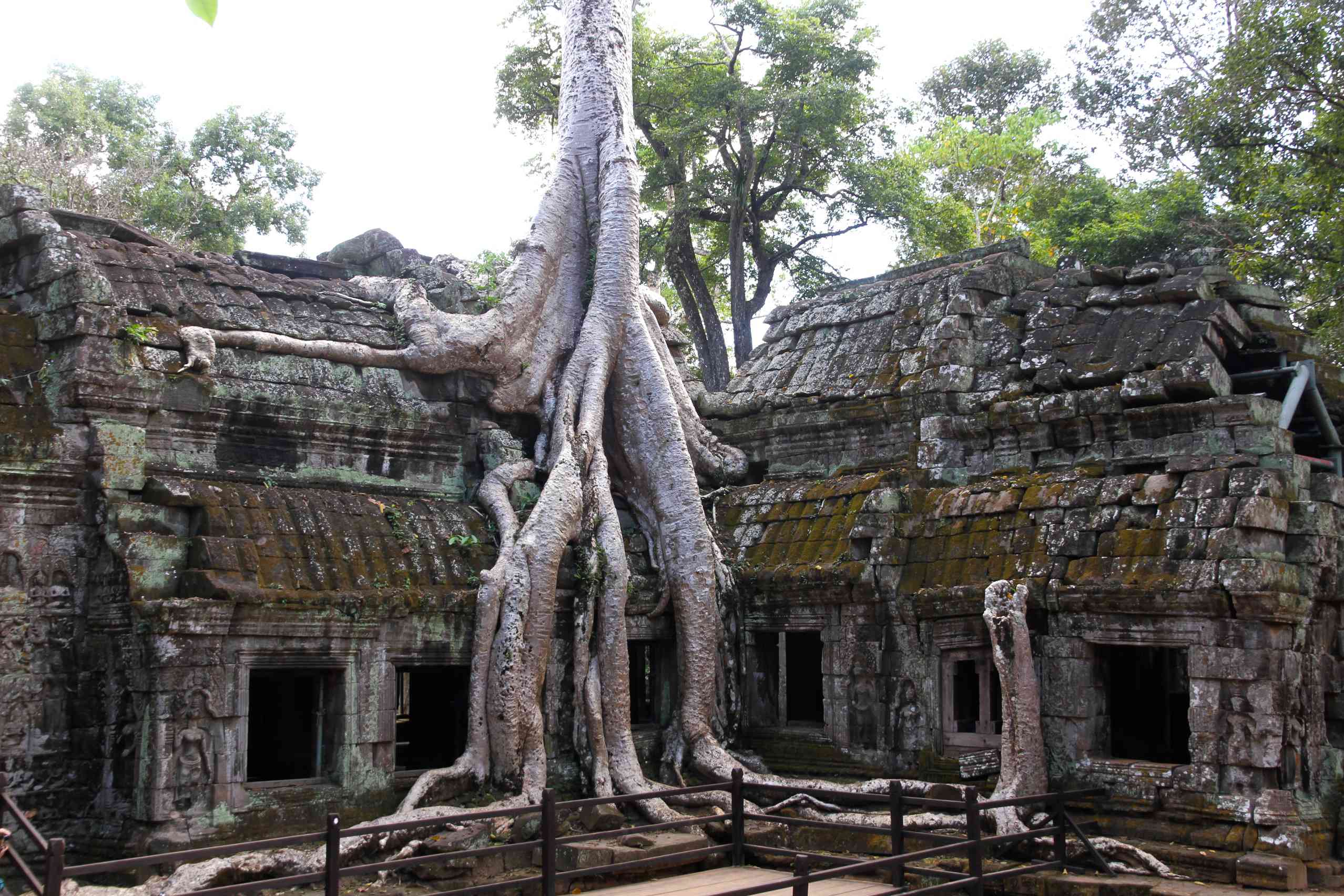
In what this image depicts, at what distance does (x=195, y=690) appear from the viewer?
8844 millimetres

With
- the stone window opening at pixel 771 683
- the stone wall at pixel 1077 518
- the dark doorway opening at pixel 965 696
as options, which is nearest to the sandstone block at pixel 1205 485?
the stone wall at pixel 1077 518

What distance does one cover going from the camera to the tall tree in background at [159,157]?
2277 cm

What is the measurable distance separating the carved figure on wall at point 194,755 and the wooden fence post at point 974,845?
4777 mm

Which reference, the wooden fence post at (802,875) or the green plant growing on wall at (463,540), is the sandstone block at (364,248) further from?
the wooden fence post at (802,875)

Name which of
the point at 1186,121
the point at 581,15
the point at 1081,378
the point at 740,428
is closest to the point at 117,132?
the point at 581,15

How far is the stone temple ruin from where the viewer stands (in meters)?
8.99

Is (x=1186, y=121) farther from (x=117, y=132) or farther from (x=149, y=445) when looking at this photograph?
(x=117, y=132)

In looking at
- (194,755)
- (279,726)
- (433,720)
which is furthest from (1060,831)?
(279,726)

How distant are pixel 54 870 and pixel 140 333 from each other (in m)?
4.86

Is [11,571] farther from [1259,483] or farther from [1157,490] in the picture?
[1259,483]

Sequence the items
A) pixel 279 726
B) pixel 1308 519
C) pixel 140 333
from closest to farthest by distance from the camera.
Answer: pixel 1308 519 → pixel 140 333 → pixel 279 726

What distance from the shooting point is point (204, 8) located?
93.4 inches

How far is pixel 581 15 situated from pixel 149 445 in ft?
20.3

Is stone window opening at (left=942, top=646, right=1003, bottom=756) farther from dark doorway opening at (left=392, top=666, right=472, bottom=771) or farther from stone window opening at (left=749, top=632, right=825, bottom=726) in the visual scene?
dark doorway opening at (left=392, top=666, right=472, bottom=771)
